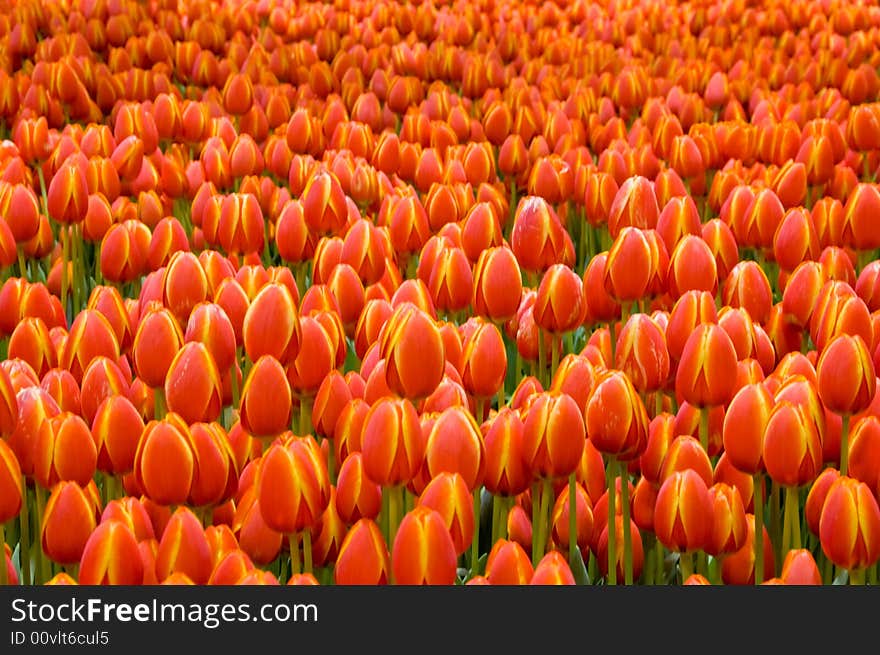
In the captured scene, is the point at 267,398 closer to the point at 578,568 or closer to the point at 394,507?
the point at 394,507

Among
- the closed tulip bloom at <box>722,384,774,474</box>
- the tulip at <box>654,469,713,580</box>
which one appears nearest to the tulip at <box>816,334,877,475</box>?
the closed tulip bloom at <box>722,384,774,474</box>

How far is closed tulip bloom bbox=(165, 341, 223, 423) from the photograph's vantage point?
167 centimetres

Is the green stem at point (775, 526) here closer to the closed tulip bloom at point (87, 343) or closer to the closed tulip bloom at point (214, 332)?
the closed tulip bloom at point (214, 332)

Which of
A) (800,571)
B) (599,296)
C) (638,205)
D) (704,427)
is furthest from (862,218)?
(800,571)

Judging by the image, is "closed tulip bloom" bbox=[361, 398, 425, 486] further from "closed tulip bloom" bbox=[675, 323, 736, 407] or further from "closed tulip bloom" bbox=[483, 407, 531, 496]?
"closed tulip bloom" bbox=[675, 323, 736, 407]

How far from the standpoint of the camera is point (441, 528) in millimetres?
1358

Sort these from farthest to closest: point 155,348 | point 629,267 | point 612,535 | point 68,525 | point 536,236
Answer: point 536,236, point 629,267, point 155,348, point 612,535, point 68,525

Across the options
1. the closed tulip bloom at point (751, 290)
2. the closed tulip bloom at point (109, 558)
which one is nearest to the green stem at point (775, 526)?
the closed tulip bloom at point (751, 290)

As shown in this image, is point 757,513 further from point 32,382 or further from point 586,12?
point 586,12

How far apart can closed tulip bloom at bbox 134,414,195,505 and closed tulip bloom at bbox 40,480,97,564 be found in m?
0.08

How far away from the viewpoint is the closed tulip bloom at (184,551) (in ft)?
4.55

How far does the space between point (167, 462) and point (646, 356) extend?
2.28ft

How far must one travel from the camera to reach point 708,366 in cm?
172

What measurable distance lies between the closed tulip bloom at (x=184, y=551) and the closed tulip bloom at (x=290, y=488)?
95 millimetres
